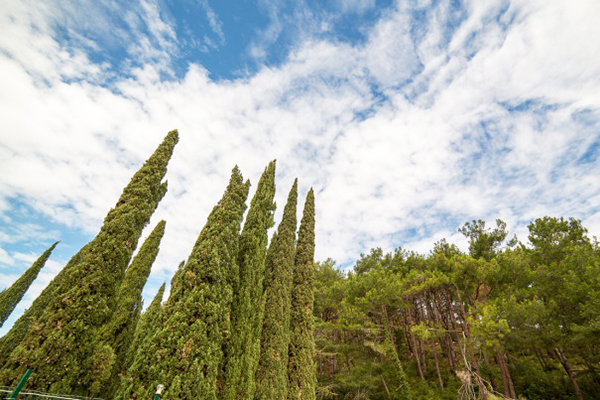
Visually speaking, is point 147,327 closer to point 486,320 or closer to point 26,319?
point 26,319

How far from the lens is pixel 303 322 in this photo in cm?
1175

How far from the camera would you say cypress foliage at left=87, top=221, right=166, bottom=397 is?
7.38 m

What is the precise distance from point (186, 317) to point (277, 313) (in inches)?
181

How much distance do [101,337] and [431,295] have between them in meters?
24.3

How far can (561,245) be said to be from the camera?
15.8 meters

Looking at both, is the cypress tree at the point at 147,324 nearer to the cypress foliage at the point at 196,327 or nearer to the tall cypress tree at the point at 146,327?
the tall cypress tree at the point at 146,327

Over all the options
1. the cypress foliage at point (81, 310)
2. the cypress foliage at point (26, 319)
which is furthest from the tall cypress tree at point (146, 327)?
the cypress foliage at point (26, 319)

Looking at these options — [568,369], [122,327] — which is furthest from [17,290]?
[568,369]

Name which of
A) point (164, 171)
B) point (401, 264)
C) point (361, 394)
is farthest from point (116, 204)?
point (401, 264)

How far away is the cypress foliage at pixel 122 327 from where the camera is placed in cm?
738

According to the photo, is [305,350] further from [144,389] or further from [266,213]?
[144,389]

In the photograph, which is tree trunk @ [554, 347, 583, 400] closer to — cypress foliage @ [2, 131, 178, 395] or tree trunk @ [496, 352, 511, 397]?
tree trunk @ [496, 352, 511, 397]

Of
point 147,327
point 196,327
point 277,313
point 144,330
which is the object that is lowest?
point 196,327

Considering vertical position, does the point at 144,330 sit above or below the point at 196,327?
above
